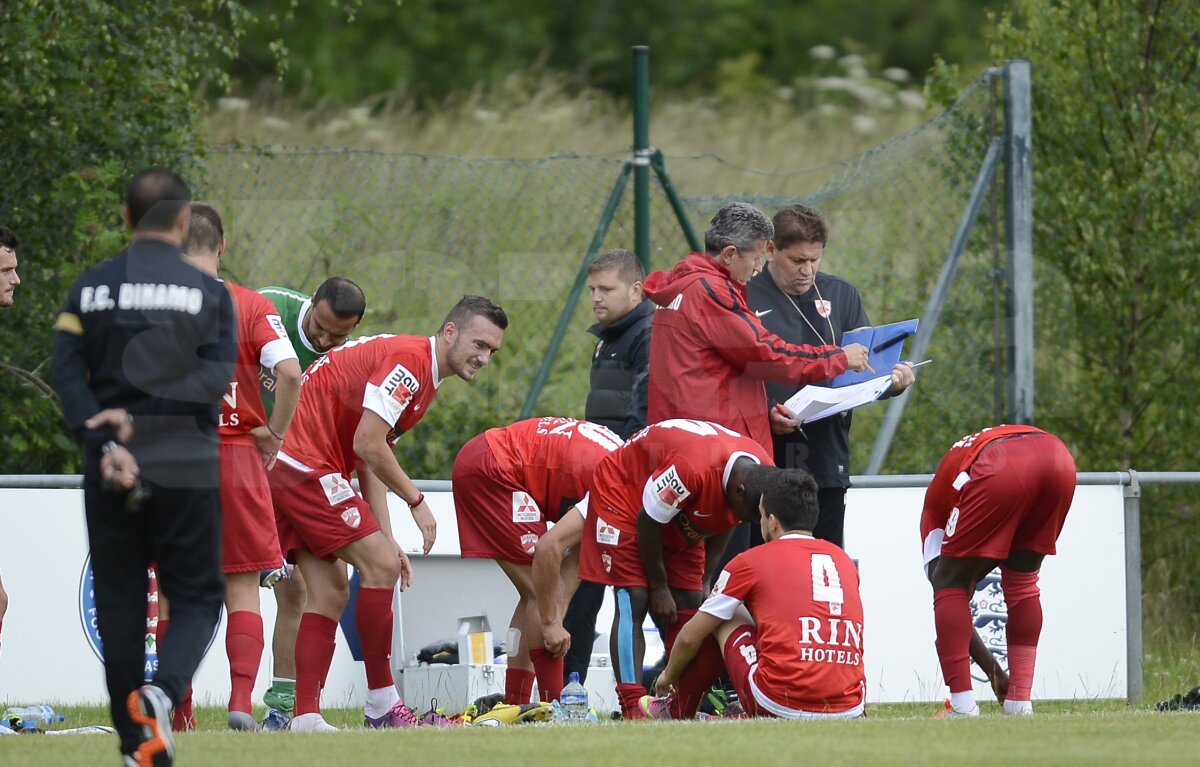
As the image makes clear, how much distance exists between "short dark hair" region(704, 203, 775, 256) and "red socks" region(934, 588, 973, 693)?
1739 millimetres

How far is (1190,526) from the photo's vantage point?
10.7 meters

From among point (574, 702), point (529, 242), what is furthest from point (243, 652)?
point (529, 242)

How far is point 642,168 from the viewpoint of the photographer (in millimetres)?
10383

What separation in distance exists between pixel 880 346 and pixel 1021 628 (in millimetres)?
1408

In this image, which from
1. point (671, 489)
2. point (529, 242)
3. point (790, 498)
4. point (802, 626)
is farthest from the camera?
point (529, 242)

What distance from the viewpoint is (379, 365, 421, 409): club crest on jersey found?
7.25m

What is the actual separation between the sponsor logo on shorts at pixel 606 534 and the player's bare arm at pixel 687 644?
0.53m

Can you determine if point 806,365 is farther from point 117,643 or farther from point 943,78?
point 943,78

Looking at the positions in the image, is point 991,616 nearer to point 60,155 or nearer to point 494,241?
point 494,241

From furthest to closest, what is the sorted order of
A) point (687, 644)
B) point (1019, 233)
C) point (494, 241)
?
point (494, 241) < point (1019, 233) < point (687, 644)

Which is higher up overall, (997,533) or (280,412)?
(280,412)

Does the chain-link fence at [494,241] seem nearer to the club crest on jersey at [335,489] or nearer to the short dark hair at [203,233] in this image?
the short dark hair at [203,233]

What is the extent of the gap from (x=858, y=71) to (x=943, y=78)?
31.9ft

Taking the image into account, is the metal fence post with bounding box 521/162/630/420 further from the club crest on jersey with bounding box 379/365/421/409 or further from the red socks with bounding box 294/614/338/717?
the red socks with bounding box 294/614/338/717
